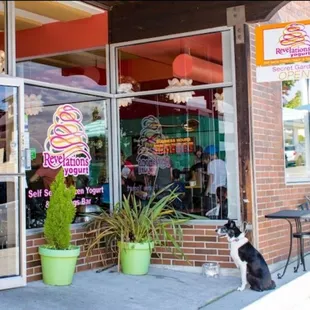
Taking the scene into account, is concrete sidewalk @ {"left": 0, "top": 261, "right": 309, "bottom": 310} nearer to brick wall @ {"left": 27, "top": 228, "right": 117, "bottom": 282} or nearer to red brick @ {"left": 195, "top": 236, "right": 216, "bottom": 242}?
brick wall @ {"left": 27, "top": 228, "right": 117, "bottom": 282}

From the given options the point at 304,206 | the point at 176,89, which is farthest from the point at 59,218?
the point at 304,206

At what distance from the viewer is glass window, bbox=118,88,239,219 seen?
7059 mm

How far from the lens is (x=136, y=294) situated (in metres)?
5.87

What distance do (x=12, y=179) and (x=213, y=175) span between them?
2.64m

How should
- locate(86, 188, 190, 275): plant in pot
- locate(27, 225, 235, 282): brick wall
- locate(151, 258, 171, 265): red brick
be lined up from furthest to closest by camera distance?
locate(151, 258, 171, 265): red brick, locate(27, 225, 235, 282): brick wall, locate(86, 188, 190, 275): plant in pot

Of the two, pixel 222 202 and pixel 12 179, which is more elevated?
pixel 12 179

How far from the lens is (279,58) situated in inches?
257

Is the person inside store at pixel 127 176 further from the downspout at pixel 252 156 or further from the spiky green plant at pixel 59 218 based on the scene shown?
the downspout at pixel 252 156

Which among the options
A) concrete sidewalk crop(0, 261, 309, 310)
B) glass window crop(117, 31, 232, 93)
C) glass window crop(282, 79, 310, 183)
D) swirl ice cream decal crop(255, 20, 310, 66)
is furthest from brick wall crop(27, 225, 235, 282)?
swirl ice cream decal crop(255, 20, 310, 66)

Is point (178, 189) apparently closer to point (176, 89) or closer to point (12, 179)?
point (176, 89)

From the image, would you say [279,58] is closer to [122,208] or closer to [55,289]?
[122,208]

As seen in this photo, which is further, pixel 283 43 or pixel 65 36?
pixel 65 36

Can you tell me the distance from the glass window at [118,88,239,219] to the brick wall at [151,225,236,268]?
256 millimetres

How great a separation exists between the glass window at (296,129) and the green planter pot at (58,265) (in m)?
3.59
